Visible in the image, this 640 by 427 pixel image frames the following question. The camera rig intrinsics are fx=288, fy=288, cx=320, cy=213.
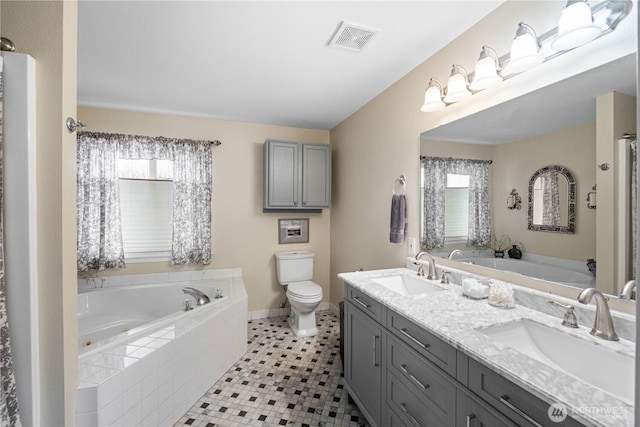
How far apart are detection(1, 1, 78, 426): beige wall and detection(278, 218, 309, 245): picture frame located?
99.3 inches

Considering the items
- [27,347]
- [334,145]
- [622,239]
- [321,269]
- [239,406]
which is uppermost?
[334,145]

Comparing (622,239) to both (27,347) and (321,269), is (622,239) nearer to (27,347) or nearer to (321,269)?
(27,347)

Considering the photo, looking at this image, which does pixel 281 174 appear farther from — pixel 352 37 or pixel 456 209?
→ pixel 456 209

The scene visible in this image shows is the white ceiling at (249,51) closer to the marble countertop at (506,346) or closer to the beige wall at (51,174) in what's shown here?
the beige wall at (51,174)

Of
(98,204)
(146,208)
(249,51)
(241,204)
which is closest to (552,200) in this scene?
(249,51)

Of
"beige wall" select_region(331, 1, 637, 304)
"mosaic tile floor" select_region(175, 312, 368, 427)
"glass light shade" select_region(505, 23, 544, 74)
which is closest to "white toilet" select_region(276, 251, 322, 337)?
"mosaic tile floor" select_region(175, 312, 368, 427)

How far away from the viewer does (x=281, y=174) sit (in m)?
3.33

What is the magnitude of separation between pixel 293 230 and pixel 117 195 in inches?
75.0

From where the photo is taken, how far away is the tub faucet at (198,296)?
2.62 metres

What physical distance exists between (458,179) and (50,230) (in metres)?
2.09

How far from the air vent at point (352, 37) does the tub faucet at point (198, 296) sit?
91.0 inches

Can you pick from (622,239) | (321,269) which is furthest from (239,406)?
(622,239)

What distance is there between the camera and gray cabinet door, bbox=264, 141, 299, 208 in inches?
129

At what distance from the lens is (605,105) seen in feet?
3.62
